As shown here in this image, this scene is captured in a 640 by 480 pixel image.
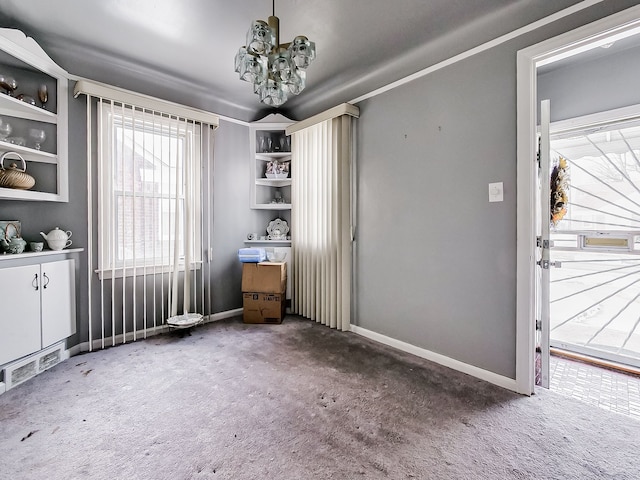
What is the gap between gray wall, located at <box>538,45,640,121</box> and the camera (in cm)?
251

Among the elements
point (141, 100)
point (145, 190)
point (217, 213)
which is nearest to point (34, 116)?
point (141, 100)

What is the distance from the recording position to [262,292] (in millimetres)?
3600

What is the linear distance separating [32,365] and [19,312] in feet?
1.44

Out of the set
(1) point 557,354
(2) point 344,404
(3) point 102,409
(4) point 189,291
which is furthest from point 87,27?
(1) point 557,354

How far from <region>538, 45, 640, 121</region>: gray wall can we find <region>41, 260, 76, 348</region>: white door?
15.3 feet

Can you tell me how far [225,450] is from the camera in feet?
5.11

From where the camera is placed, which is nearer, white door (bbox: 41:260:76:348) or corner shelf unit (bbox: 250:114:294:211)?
white door (bbox: 41:260:76:348)

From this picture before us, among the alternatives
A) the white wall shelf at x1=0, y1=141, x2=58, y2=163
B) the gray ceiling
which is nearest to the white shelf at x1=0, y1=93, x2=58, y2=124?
the white wall shelf at x1=0, y1=141, x2=58, y2=163

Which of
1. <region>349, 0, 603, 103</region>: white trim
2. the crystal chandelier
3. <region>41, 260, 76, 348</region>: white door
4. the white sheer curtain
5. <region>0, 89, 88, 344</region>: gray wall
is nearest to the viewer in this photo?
the crystal chandelier

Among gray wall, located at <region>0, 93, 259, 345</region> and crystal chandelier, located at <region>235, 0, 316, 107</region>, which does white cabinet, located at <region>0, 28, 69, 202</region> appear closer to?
gray wall, located at <region>0, 93, 259, 345</region>

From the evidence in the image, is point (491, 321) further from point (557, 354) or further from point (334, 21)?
point (334, 21)

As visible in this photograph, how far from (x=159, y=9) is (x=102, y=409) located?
278 cm

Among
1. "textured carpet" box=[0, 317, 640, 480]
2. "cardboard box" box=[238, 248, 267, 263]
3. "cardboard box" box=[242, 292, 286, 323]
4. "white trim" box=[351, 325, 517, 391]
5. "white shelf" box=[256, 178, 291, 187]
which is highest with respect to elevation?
"white shelf" box=[256, 178, 291, 187]

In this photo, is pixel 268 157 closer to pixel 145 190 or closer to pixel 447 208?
pixel 145 190
